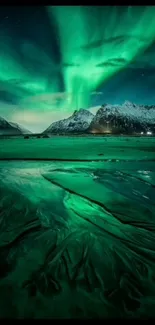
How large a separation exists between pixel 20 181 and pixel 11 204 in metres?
3.10

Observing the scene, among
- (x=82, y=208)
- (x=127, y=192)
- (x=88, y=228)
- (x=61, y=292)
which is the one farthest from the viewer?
(x=127, y=192)

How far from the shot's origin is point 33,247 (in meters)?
3.63

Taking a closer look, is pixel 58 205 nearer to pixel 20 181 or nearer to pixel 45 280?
pixel 45 280

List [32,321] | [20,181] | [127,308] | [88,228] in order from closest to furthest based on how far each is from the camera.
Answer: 1. [32,321]
2. [127,308]
3. [88,228]
4. [20,181]

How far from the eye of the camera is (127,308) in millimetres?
2451

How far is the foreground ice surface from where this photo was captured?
8.20ft

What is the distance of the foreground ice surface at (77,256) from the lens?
2498 mm

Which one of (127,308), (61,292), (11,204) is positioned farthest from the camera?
(11,204)

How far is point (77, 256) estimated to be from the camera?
3414 mm

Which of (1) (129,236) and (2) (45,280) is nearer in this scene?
(2) (45,280)

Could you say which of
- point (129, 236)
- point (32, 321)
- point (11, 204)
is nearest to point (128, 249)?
point (129, 236)

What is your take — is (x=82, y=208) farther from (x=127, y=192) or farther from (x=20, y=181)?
(x=20, y=181)

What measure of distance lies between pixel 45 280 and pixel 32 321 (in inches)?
26.2

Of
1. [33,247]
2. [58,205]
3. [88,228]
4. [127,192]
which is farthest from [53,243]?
[127,192]
